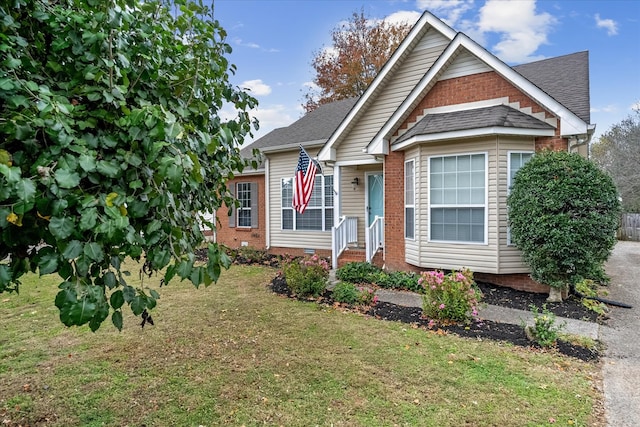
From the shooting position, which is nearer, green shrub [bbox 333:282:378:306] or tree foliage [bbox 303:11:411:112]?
green shrub [bbox 333:282:378:306]

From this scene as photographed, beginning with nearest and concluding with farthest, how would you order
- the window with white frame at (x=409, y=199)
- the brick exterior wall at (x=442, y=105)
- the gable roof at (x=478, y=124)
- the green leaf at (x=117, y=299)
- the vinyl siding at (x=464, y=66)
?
the green leaf at (x=117, y=299) < the gable roof at (x=478, y=124) < the brick exterior wall at (x=442, y=105) < the vinyl siding at (x=464, y=66) < the window with white frame at (x=409, y=199)

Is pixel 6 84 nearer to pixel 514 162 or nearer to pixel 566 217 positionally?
pixel 566 217

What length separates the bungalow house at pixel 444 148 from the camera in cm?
790

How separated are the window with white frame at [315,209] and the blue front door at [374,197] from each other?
140 cm

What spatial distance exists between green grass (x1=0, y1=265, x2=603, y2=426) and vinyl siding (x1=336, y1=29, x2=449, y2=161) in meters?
5.98

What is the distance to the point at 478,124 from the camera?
7.83m

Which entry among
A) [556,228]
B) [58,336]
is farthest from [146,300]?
[556,228]

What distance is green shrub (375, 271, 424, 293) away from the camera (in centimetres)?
857

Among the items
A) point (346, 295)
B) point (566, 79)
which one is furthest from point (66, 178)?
point (566, 79)

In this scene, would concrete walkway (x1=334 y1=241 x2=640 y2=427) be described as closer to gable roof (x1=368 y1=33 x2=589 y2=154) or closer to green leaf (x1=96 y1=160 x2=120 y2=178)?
gable roof (x1=368 y1=33 x2=589 y2=154)

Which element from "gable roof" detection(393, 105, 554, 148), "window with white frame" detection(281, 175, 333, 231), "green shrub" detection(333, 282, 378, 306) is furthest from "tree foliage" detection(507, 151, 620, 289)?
"window with white frame" detection(281, 175, 333, 231)

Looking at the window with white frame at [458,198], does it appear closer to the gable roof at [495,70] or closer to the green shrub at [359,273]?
the gable roof at [495,70]

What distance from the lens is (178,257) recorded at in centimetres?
196

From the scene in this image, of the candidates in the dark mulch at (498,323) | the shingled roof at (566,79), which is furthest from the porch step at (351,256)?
the shingled roof at (566,79)
